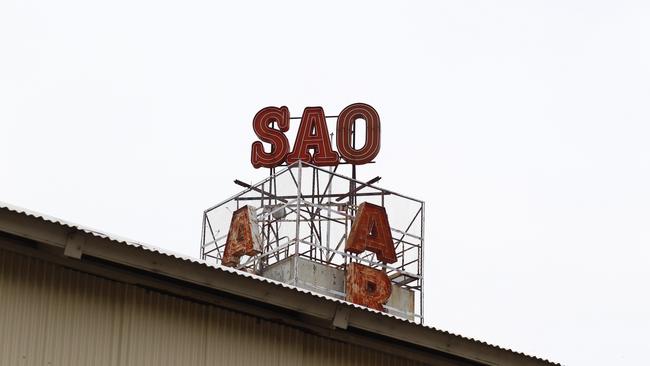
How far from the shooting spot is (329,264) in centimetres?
3772

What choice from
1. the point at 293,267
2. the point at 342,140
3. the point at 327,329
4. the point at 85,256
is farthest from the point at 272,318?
the point at 342,140

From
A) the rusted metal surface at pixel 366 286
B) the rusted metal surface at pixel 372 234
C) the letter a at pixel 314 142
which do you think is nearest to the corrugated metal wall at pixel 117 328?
the rusted metal surface at pixel 366 286

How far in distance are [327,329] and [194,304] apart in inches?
85.5

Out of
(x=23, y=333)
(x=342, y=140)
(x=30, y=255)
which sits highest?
(x=342, y=140)

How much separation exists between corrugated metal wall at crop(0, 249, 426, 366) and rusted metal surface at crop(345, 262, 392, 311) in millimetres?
18016

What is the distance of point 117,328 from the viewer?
17.0 metres

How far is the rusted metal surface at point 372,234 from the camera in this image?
125 feet

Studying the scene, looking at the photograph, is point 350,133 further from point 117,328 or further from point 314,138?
point 117,328

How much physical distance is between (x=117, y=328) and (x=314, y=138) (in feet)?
82.4

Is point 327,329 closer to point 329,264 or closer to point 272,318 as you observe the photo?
point 272,318

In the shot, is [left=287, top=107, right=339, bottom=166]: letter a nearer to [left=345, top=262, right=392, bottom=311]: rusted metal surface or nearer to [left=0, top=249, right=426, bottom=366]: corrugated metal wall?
[left=345, top=262, right=392, bottom=311]: rusted metal surface

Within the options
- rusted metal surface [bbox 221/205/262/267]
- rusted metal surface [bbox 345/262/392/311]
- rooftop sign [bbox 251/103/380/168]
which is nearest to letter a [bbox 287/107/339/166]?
rooftop sign [bbox 251/103/380/168]

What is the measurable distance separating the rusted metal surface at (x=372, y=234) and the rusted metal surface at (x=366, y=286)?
20.7 inches

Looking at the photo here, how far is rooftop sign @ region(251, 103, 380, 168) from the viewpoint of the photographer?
41.4m
